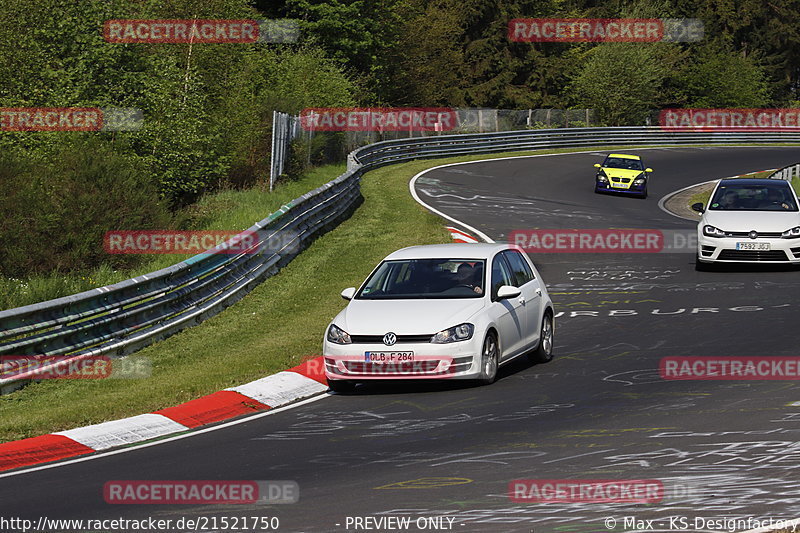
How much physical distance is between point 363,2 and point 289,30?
23.0 feet

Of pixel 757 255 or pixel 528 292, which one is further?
pixel 757 255

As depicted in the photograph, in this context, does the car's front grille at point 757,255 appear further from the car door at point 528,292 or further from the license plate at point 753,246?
the car door at point 528,292

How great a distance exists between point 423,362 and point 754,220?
11.6 metres

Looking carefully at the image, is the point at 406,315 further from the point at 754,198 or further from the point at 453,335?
the point at 754,198

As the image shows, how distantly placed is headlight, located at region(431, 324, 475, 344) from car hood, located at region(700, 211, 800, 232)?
10.9 metres

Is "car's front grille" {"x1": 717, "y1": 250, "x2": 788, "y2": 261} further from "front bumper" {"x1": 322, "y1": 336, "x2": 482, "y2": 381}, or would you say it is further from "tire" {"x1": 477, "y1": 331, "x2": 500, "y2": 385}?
"front bumper" {"x1": 322, "y1": 336, "x2": 482, "y2": 381}

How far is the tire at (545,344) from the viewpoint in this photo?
45.8 ft

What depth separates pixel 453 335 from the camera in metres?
12.2

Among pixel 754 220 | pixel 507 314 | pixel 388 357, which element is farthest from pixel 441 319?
pixel 754 220

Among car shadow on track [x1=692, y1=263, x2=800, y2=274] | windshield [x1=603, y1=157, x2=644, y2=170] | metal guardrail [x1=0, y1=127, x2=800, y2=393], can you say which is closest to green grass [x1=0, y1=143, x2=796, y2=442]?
metal guardrail [x1=0, y1=127, x2=800, y2=393]

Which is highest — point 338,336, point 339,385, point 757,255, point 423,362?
point 338,336

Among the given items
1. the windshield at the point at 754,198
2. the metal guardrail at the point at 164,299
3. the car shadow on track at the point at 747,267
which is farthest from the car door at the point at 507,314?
the windshield at the point at 754,198

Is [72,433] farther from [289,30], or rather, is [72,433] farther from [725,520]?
[289,30]

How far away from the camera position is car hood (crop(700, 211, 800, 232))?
21.4m
